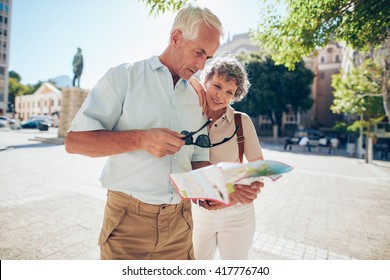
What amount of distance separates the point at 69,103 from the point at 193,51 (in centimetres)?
1885

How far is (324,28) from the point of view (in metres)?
3.98

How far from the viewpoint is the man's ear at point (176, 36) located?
1539mm

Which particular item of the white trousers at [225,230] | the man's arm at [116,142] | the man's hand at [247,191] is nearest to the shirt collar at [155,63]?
the man's arm at [116,142]

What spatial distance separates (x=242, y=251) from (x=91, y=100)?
5.16 feet

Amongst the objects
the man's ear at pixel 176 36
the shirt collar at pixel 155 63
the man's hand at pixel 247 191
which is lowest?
the man's hand at pixel 247 191

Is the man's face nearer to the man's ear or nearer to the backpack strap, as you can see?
the man's ear

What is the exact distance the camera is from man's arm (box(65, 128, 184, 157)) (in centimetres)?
123

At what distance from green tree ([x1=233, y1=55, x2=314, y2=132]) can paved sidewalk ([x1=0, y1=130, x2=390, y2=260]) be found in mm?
21950

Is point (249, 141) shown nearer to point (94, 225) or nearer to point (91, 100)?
point (91, 100)

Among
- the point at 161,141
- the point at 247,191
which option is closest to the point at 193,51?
the point at 161,141

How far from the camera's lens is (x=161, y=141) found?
121 cm

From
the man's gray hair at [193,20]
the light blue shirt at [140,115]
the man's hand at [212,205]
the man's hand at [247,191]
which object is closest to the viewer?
the light blue shirt at [140,115]

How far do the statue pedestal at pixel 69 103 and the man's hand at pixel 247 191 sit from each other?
18.3 m

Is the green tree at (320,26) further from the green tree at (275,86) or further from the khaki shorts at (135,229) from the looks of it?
the green tree at (275,86)
